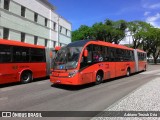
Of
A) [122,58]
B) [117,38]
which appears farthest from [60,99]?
[117,38]

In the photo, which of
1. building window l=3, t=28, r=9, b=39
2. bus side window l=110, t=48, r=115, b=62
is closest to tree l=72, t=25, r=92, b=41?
building window l=3, t=28, r=9, b=39

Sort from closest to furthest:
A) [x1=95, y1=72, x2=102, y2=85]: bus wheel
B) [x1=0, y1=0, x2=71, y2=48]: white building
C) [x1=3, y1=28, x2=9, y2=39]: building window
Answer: [x1=95, y1=72, x2=102, y2=85]: bus wheel → [x1=3, y1=28, x2=9, y2=39]: building window → [x1=0, y1=0, x2=71, y2=48]: white building

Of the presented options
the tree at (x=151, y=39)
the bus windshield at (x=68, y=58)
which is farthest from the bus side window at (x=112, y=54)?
the tree at (x=151, y=39)

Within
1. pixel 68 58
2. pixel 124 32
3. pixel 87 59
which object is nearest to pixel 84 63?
pixel 87 59

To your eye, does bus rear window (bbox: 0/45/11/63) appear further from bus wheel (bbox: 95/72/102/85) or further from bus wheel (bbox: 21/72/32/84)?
bus wheel (bbox: 95/72/102/85)

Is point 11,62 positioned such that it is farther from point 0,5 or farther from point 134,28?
point 134,28

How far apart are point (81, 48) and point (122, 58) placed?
7352 mm

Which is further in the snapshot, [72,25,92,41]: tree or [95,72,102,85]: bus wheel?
[72,25,92,41]: tree

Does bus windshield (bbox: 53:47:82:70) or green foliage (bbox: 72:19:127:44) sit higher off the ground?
green foliage (bbox: 72:19:127:44)

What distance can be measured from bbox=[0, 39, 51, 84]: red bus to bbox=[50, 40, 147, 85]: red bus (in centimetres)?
276

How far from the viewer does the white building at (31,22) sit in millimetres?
24516

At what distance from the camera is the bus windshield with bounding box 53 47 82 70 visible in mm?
12203

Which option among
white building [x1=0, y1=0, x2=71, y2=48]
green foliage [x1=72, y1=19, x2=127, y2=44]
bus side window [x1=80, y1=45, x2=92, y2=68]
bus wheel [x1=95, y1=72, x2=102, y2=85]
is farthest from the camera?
green foliage [x1=72, y1=19, x2=127, y2=44]

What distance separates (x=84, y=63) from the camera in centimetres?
1267
